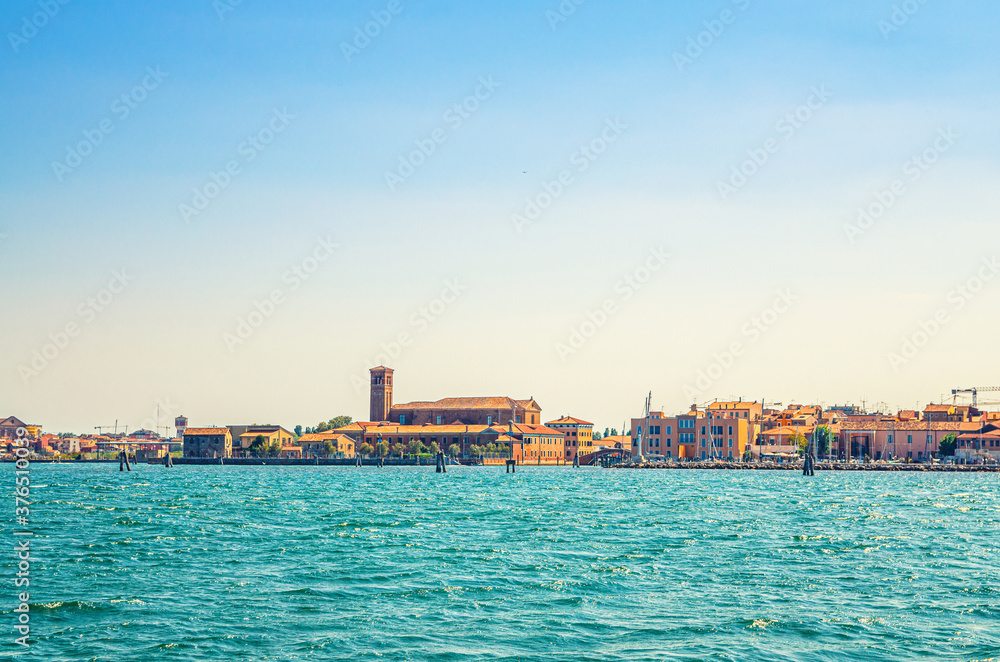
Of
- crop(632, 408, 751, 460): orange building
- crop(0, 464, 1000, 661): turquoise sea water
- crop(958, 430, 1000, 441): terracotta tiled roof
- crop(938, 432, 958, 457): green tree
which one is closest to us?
crop(0, 464, 1000, 661): turquoise sea water

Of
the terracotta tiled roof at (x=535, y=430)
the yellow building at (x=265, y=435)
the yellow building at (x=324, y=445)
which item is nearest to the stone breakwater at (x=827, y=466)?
the terracotta tiled roof at (x=535, y=430)

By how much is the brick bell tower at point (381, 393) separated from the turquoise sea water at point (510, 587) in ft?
415

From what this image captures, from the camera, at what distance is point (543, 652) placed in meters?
16.1

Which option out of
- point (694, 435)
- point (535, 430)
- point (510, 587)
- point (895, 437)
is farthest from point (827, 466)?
point (510, 587)

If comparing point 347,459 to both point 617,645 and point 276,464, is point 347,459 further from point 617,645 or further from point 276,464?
point 617,645

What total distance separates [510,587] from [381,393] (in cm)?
14670

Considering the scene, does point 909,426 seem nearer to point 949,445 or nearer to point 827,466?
point 949,445

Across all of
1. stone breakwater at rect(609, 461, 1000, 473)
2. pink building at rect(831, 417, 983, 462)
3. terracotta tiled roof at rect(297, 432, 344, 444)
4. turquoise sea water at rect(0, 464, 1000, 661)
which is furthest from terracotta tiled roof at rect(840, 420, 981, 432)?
turquoise sea water at rect(0, 464, 1000, 661)

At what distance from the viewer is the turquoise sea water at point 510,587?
1641 cm

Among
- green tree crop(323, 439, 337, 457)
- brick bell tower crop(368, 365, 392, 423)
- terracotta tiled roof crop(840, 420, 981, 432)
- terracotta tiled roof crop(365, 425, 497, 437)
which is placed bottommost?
green tree crop(323, 439, 337, 457)

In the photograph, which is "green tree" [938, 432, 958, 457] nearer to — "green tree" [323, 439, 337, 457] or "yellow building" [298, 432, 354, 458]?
"yellow building" [298, 432, 354, 458]

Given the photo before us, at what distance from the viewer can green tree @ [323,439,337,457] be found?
146 meters

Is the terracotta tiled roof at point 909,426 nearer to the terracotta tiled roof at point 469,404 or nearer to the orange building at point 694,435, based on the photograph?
the orange building at point 694,435

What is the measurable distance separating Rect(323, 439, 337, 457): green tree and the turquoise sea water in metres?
106
